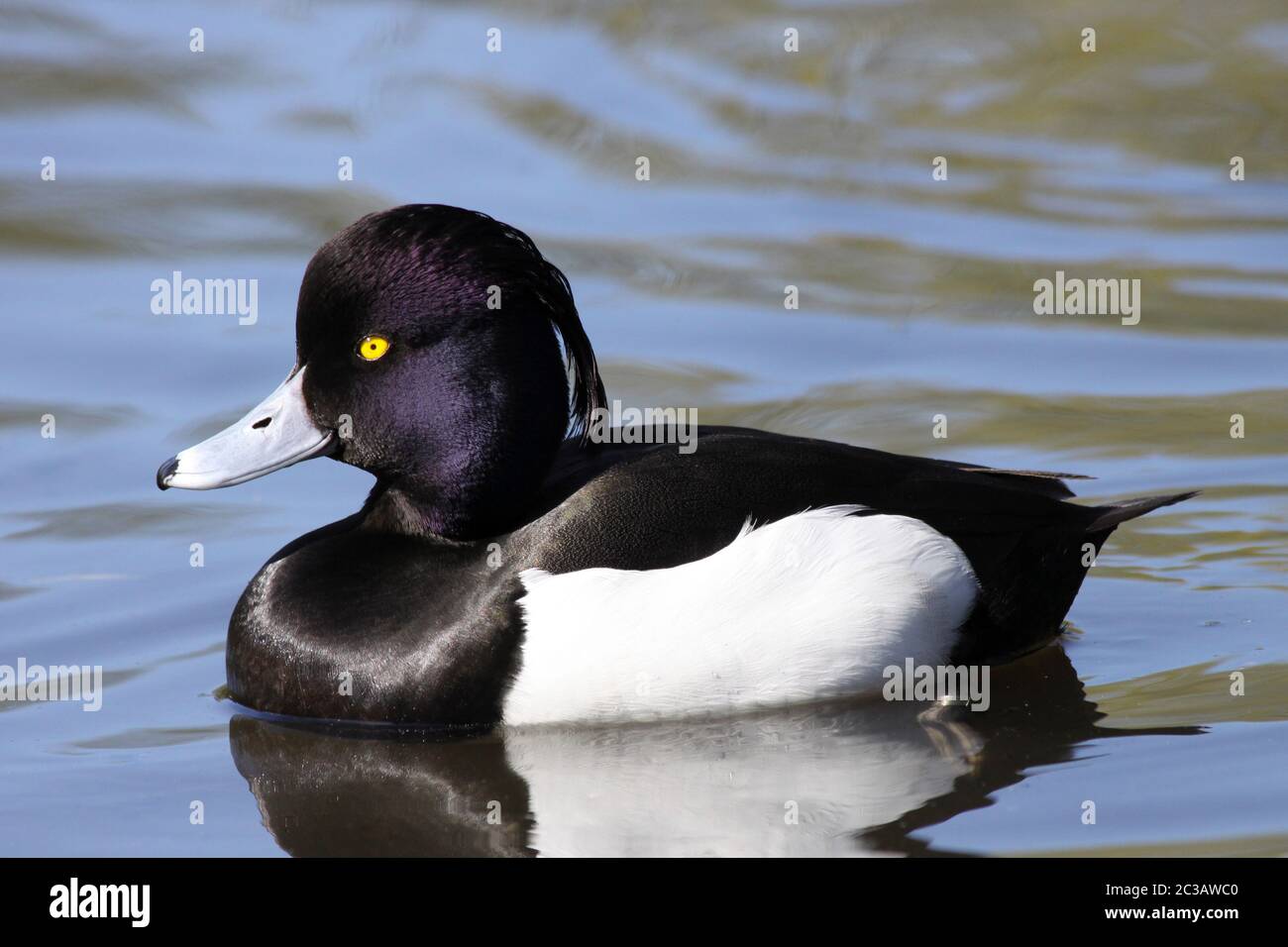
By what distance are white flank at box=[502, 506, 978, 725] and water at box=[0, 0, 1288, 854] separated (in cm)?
12

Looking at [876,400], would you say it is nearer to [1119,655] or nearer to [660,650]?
[1119,655]

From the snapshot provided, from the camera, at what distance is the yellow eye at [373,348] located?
232 inches

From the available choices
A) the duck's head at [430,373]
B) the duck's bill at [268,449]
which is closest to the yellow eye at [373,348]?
the duck's head at [430,373]

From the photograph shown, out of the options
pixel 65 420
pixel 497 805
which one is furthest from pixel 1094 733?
pixel 65 420

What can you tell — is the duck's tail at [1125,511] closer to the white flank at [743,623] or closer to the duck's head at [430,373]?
the white flank at [743,623]

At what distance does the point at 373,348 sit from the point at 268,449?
444 mm

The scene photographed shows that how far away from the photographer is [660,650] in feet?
18.8

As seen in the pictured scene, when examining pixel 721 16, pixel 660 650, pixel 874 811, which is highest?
pixel 721 16

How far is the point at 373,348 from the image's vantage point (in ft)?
19.4

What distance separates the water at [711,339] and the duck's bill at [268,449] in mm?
755

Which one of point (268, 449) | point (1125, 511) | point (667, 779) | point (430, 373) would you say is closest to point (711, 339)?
point (1125, 511)

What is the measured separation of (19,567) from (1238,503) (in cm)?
446

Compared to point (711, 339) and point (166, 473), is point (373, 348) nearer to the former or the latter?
point (166, 473)

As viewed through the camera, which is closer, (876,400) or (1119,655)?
(1119,655)
